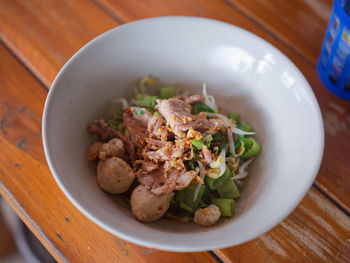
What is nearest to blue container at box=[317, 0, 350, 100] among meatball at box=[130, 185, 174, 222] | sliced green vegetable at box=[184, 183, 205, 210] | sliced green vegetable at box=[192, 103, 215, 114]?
sliced green vegetable at box=[192, 103, 215, 114]

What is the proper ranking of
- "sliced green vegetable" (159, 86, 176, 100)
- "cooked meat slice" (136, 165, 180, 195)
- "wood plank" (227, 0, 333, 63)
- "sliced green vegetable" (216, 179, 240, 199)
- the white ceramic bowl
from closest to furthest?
the white ceramic bowl < "cooked meat slice" (136, 165, 180, 195) < "sliced green vegetable" (216, 179, 240, 199) < "sliced green vegetable" (159, 86, 176, 100) < "wood plank" (227, 0, 333, 63)

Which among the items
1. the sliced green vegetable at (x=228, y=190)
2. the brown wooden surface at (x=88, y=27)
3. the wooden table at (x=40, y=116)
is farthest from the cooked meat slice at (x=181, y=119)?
the brown wooden surface at (x=88, y=27)

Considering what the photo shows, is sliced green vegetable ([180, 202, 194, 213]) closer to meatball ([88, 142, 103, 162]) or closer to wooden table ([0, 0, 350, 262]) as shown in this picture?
wooden table ([0, 0, 350, 262])

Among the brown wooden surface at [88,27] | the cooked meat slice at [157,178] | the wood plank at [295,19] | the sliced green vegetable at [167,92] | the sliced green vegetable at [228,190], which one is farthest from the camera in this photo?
the wood plank at [295,19]

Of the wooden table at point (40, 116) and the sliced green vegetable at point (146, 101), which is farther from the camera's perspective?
the sliced green vegetable at point (146, 101)

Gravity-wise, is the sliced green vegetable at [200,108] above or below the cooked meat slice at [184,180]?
above

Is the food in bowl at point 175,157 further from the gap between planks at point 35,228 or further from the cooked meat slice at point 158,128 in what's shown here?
the gap between planks at point 35,228
